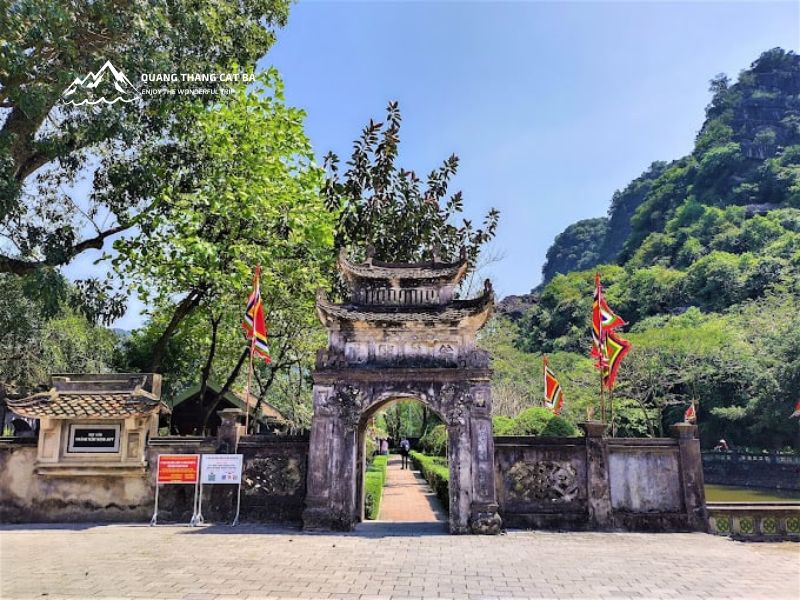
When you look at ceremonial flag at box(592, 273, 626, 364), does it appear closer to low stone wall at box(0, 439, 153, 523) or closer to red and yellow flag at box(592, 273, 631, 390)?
red and yellow flag at box(592, 273, 631, 390)

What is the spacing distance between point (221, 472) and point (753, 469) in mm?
36523

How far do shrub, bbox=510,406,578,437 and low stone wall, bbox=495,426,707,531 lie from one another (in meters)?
3.47

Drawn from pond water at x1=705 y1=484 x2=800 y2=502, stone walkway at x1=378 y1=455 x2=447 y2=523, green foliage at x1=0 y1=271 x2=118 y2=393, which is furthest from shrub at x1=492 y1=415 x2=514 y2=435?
pond water at x1=705 y1=484 x2=800 y2=502

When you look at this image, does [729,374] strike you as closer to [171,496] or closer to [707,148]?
[171,496]

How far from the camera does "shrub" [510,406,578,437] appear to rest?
1720cm

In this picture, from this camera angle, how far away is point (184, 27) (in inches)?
599

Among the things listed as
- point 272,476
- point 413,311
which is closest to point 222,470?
point 272,476

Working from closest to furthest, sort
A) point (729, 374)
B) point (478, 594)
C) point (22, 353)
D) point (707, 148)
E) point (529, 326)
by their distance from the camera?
point (478, 594)
point (22, 353)
point (729, 374)
point (529, 326)
point (707, 148)

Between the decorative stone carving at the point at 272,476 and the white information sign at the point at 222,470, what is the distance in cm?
36

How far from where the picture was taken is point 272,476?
13.5 meters

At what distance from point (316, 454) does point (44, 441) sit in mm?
6492

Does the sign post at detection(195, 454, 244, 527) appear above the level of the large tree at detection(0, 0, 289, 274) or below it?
below

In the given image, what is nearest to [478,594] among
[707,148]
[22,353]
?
[22,353]

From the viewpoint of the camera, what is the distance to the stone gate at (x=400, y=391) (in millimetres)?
12549
